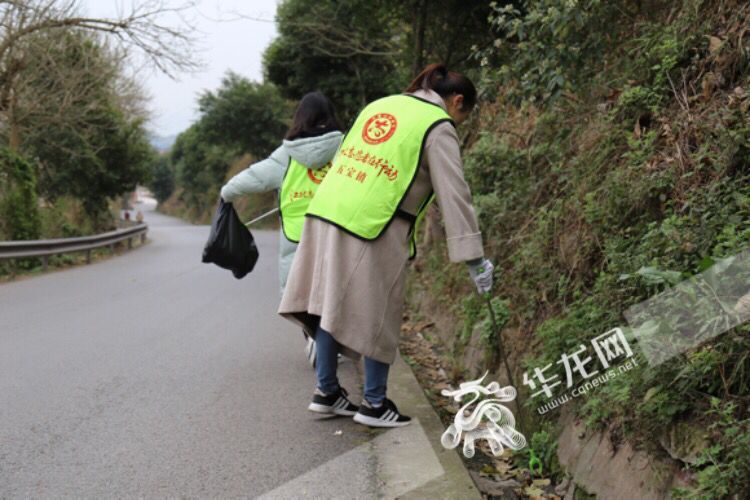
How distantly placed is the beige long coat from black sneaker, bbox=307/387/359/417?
1.42 feet

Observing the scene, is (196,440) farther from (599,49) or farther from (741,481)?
(599,49)

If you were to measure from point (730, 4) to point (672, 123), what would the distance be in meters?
0.97

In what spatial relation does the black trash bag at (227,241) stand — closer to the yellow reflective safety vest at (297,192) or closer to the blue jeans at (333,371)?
the yellow reflective safety vest at (297,192)

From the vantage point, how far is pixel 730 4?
13.8 feet

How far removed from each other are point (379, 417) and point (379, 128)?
5.17 ft

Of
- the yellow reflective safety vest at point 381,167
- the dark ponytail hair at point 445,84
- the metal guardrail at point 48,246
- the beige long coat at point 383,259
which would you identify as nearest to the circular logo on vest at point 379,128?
the yellow reflective safety vest at point 381,167

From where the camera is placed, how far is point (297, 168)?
15.6ft

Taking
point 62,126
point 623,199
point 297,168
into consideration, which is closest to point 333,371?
point 297,168

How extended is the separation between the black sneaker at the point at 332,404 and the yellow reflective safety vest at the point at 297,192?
4.00 ft

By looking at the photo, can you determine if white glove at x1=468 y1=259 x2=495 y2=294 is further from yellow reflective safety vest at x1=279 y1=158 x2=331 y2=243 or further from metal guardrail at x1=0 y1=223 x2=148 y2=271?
metal guardrail at x1=0 y1=223 x2=148 y2=271

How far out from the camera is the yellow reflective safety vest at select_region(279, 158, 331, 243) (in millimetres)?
4723

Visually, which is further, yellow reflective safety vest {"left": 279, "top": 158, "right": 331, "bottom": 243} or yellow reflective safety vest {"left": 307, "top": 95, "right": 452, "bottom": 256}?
yellow reflective safety vest {"left": 279, "top": 158, "right": 331, "bottom": 243}

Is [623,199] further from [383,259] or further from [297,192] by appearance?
[297,192]

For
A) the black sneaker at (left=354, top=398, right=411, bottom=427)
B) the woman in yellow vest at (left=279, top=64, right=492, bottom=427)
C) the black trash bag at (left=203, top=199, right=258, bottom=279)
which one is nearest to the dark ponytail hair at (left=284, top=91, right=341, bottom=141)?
the black trash bag at (left=203, top=199, right=258, bottom=279)
